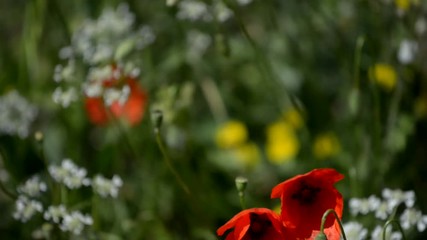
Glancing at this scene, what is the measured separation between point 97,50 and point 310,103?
0.43 metres

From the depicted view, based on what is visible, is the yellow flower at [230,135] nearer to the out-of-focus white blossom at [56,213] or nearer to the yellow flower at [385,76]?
the yellow flower at [385,76]

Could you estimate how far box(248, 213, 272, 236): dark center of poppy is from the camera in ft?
3.90

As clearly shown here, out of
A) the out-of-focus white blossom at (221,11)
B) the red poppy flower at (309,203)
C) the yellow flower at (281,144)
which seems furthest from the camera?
the yellow flower at (281,144)

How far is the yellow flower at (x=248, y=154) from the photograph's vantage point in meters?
1.92

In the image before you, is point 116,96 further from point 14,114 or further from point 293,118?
point 293,118

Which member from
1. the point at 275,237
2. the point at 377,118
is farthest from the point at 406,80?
the point at 275,237

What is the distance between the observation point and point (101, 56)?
154cm

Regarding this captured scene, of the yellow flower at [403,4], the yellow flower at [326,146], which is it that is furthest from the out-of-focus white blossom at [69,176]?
the yellow flower at [403,4]

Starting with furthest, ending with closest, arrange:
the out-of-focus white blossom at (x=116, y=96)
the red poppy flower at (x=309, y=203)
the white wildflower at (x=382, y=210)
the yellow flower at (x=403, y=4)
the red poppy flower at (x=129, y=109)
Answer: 1. the red poppy flower at (x=129, y=109)
2. the yellow flower at (x=403, y=4)
3. the out-of-focus white blossom at (x=116, y=96)
4. the white wildflower at (x=382, y=210)
5. the red poppy flower at (x=309, y=203)

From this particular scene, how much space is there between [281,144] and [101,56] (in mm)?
533

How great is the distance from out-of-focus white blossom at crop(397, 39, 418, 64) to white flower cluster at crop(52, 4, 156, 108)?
433 mm

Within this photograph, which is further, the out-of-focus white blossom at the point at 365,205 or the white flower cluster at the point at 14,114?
the white flower cluster at the point at 14,114

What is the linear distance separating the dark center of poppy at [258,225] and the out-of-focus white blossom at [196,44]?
2.57 feet

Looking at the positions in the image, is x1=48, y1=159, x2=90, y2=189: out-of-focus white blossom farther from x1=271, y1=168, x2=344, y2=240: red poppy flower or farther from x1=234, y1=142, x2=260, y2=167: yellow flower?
x1=234, y1=142, x2=260, y2=167: yellow flower
